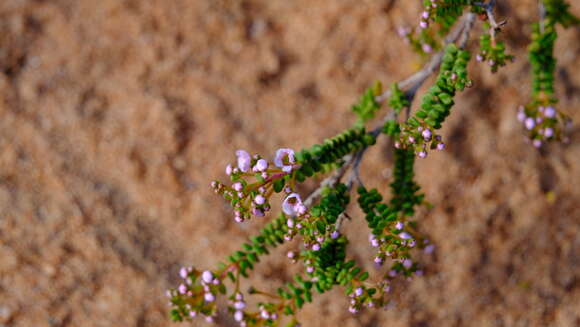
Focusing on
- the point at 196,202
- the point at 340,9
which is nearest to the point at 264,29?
the point at 340,9

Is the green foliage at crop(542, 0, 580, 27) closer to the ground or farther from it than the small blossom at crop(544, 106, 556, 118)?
farther from it

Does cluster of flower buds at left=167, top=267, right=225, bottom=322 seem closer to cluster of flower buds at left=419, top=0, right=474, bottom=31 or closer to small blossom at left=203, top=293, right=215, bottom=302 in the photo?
small blossom at left=203, top=293, right=215, bottom=302

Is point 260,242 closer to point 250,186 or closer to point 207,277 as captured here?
point 207,277

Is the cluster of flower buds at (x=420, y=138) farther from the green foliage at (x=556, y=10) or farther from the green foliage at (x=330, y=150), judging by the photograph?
the green foliage at (x=556, y=10)

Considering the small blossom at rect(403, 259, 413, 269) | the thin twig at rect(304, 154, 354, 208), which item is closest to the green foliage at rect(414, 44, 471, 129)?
Result: the thin twig at rect(304, 154, 354, 208)

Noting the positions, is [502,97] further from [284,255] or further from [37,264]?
[37,264]

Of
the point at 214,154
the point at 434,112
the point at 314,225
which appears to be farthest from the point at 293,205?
the point at 214,154
